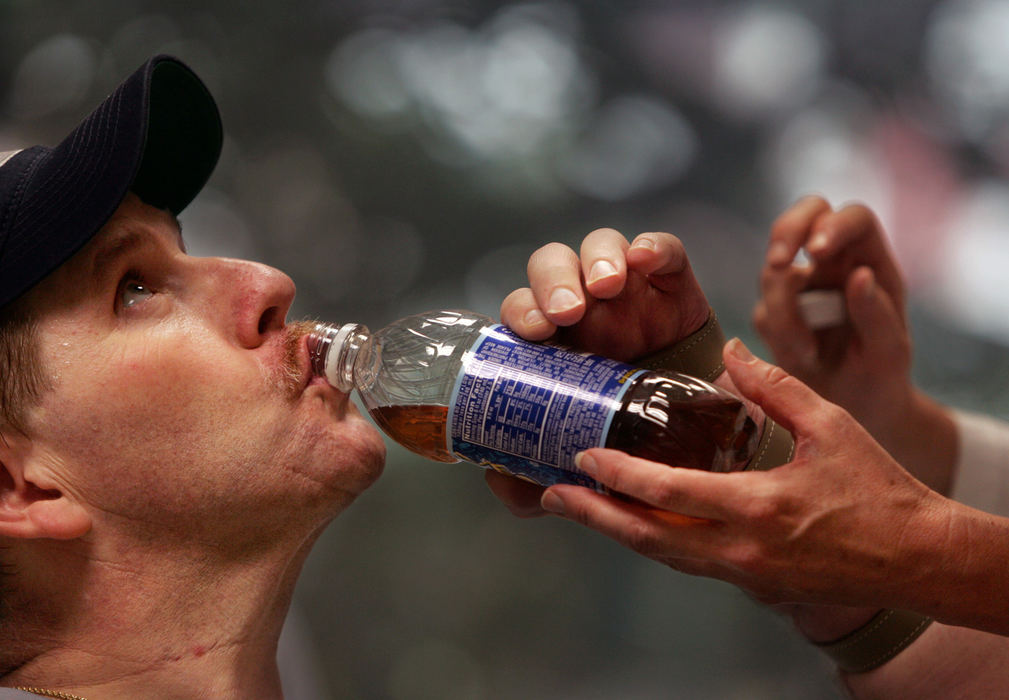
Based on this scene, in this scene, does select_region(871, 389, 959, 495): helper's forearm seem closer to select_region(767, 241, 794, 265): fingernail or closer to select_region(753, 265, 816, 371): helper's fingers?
select_region(753, 265, 816, 371): helper's fingers

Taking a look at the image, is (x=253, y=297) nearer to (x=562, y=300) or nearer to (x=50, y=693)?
(x=562, y=300)

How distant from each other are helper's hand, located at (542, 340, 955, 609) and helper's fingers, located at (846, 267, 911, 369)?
544 mm

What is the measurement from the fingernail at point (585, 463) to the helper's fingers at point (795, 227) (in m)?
0.68

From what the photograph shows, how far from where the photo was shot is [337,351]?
3.08ft

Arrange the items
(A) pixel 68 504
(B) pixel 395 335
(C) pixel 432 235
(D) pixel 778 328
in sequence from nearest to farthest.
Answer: (A) pixel 68 504
(B) pixel 395 335
(D) pixel 778 328
(C) pixel 432 235

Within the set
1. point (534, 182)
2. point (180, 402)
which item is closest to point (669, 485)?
point (180, 402)

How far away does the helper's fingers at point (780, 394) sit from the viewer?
75 centimetres

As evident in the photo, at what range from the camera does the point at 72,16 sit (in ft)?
5.43

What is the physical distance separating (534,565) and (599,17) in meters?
1.09

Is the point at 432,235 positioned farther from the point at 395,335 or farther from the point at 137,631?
the point at 137,631

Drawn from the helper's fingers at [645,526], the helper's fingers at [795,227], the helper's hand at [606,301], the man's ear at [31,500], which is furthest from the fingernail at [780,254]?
the man's ear at [31,500]

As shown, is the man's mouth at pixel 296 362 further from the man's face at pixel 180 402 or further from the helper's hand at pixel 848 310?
the helper's hand at pixel 848 310

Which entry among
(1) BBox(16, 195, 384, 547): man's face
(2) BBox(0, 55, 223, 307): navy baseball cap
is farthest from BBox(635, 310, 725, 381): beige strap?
(2) BBox(0, 55, 223, 307): navy baseball cap

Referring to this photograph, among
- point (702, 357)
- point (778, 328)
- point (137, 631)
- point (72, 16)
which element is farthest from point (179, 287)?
point (72, 16)
